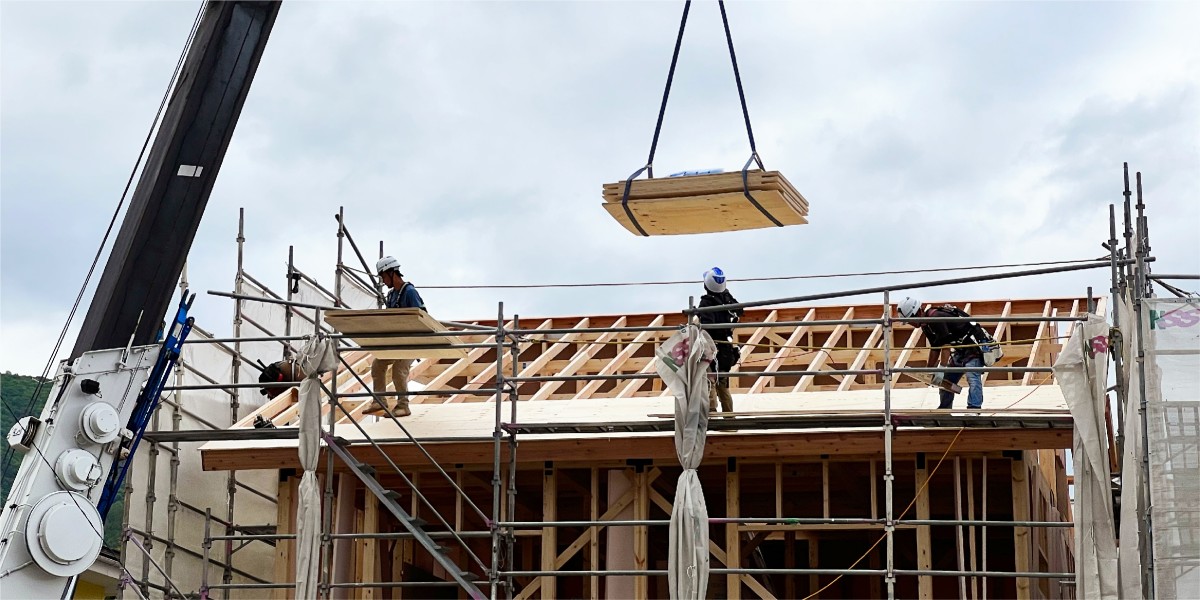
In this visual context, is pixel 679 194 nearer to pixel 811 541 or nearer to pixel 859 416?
pixel 859 416

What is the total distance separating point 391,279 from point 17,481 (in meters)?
4.42

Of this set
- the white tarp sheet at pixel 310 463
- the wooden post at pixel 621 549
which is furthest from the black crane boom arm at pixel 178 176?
the wooden post at pixel 621 549

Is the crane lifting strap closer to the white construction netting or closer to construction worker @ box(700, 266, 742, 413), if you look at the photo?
construction worker @ box(700, 266, 742, 413)

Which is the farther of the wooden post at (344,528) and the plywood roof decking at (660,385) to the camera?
the wooden post at (344,528)

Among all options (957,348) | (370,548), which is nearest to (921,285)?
(957,348)

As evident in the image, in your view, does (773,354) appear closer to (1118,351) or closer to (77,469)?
(1118,351)

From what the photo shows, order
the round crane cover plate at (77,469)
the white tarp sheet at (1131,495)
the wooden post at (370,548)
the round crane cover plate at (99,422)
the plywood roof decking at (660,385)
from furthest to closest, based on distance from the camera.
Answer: the wooden post at (370,548) → the plywood roof decking at (660,385) → the white tarp sheet at (1131,495) → the round crane cover plate at (99,422) → the round crane cover plate at (77,469)

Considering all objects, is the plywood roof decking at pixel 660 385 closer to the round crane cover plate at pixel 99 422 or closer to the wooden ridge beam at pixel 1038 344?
the wooden ridge beam at pixel 1038 344

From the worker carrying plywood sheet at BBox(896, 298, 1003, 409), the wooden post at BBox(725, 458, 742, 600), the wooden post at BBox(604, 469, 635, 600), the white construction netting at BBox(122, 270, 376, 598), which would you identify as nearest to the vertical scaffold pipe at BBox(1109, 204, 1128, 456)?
the worker carrying plywood sheet at BBox(896, 298, 1003, 409)

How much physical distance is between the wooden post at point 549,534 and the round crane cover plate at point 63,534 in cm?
466

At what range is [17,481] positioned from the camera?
11.5 meters

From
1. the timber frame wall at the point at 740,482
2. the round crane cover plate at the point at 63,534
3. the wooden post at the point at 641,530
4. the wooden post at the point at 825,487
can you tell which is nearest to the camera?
the round crane cover plate at the point at 63,534

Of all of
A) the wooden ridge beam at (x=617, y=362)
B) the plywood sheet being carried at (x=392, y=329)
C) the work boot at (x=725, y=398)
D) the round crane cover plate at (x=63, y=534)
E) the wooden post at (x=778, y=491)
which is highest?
the wooden ridge beam at (x=617, y=362)

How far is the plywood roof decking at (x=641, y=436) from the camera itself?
45.9 ft
